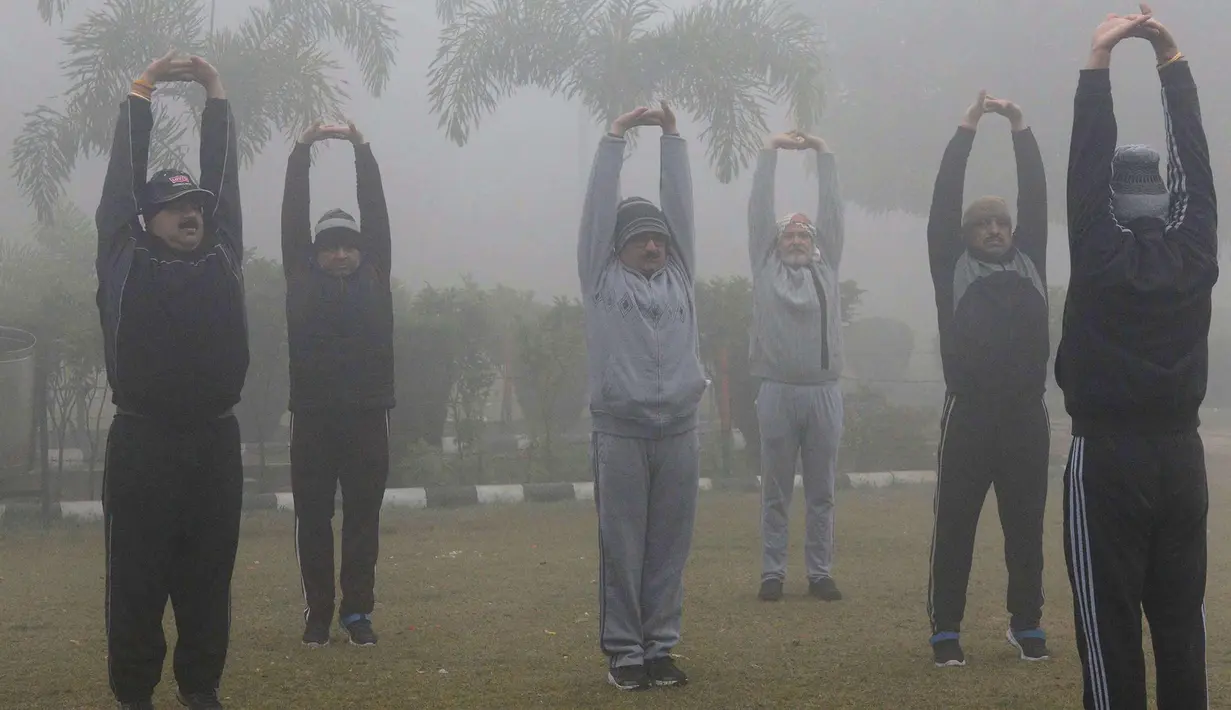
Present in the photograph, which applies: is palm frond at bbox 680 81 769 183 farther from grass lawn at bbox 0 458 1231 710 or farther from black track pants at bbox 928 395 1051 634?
black track pants at bbox 928 395 1051 634

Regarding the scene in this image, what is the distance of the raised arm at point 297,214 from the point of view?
575 cm

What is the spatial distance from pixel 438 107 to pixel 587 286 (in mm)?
12911

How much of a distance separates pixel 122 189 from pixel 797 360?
3675 mm

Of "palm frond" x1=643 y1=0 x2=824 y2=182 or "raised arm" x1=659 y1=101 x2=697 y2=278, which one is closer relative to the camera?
"raised arm" x1=659 y1=101 x2=697 y2=278

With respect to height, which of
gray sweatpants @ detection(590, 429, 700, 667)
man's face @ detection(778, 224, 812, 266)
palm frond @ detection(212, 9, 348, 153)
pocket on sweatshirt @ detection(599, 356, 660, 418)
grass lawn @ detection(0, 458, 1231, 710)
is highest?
palm frond @ detection(212, 9, 348, 153)

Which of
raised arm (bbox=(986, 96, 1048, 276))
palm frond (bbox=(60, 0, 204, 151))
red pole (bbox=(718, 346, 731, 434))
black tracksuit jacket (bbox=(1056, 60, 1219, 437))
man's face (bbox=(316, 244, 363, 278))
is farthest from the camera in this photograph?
palm frond (bbox=(60, 0, 204, 151))

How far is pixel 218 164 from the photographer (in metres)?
4.41

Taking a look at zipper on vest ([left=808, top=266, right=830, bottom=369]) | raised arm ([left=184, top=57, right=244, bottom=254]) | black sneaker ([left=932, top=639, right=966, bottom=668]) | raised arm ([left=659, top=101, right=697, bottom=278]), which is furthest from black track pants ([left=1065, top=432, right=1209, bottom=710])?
zipper on vest ([left=808, top=266, right=830, bottom=369])

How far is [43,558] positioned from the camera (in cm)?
834

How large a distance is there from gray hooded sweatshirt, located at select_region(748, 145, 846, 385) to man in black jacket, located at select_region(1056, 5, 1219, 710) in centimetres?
326

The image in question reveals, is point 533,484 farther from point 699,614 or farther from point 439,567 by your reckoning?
point 699,614

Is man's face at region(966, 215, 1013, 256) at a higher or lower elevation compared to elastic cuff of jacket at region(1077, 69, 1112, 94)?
lower

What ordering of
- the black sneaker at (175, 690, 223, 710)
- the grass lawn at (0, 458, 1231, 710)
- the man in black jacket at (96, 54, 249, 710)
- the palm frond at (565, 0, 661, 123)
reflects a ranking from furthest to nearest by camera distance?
the palm frond at (565, 0, 661, 123) → the grass lawn at (0, 458, 1231, 710) → the black sneaker at (175, 690, 223, 710) → the man in black jacket at (96, 54, 249, 710)

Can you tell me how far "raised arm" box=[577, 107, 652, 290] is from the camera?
4.82m
